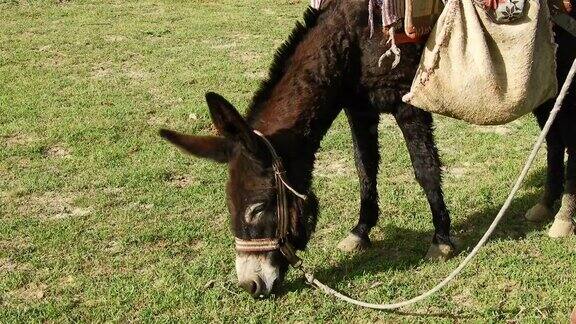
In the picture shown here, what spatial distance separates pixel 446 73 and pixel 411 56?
294 millimetres

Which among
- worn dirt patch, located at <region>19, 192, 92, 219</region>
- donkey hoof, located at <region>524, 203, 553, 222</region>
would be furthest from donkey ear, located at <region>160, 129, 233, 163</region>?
donkey hoof, located at <region>524, 203, 553, 222</region>

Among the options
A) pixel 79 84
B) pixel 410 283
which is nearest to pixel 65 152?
pixel 79 84

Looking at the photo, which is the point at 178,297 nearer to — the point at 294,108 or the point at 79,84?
the point at 294,108

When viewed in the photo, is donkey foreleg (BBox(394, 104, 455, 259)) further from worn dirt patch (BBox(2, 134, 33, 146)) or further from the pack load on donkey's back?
worn dirt patch (BBox(2, 134, 33, 146))

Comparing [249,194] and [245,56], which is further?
[245,56]

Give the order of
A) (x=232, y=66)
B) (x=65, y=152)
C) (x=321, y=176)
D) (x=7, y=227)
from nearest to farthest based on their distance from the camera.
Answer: (x=7, y=227) → (x=321, y=176) → (x=65, y=152) → (x=232, y=66)

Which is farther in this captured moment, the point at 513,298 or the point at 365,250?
the point at 365,250

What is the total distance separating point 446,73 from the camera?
3.75 metres

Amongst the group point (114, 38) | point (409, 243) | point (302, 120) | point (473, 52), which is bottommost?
point (114, 38)

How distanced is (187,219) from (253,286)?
5.25ft

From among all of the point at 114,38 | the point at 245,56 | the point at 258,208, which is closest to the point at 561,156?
the point at 258,208

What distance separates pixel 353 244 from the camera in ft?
15.2

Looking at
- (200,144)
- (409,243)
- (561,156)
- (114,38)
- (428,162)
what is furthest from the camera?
(114,38)

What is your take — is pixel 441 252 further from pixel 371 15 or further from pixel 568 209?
pixel 371 15
